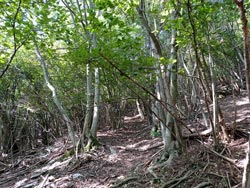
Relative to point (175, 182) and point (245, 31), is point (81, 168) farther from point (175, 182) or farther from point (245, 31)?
point (245, 31)

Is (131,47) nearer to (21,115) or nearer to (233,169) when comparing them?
(233,169)

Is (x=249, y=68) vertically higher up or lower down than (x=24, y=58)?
lower down

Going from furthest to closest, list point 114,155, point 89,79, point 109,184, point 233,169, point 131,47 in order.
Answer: point 89,79
point 114,155
point 109,184
point 233,169
point 131,47

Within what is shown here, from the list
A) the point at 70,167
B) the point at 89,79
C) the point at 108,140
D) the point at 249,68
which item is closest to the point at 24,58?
the point at 89,79

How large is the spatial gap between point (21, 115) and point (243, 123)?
263 inches

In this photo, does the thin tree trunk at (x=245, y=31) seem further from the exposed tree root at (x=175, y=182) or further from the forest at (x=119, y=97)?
the exposed tree root at (x=175, y=182)

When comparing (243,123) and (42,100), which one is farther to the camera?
(42,100)

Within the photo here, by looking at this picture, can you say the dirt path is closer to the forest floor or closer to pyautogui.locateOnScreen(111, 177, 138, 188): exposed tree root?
the forest floor

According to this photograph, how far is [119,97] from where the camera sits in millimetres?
4715

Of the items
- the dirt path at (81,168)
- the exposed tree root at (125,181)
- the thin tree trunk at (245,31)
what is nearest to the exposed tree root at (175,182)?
the exposed tree root at (125,181)

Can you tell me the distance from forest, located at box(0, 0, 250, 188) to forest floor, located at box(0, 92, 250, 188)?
0.06ft

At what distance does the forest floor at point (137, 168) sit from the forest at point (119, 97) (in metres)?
0.02

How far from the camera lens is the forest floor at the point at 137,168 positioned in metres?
3.45

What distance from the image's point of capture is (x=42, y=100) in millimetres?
7672
